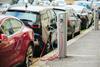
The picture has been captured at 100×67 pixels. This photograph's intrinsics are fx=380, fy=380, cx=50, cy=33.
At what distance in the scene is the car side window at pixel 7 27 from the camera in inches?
361

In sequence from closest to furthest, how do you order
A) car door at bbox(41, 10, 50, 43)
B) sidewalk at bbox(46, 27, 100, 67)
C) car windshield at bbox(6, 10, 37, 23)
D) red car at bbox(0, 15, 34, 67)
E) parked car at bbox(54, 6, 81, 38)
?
red car at bbox(0, 15, 34, 67) → sidewalk at bbox(46, 27, 100, 67) → car windshield at bbox(6, 10, 37, 23) → car door at bbox(41, 10, 50, 43) → parked car at bbox(54, 6, 81, 38)

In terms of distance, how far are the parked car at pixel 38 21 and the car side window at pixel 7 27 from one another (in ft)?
9.53

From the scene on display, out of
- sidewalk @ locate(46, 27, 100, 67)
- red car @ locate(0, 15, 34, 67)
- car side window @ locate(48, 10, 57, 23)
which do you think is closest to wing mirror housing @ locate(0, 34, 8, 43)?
red car @ locate(0, 15, 34, 67)

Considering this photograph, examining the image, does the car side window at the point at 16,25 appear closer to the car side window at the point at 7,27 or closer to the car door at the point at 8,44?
the car side window at the point at 7,27

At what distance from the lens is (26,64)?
1045 cm

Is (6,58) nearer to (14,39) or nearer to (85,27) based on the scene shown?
(14,39)

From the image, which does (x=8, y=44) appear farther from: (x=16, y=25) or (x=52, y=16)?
(x=52, y=16)

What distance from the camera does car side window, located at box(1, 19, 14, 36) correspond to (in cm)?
918

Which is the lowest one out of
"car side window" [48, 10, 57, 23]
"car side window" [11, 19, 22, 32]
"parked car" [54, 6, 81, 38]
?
"parked car" [54, 6, 81, 38]

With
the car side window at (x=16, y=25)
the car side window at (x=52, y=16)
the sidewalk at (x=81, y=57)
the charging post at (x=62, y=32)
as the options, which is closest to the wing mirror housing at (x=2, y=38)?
the car side window at (x=16, y=25)

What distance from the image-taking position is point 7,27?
9461 millimetres

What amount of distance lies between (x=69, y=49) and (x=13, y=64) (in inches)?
187

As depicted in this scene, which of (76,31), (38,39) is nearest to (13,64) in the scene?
(38,39)

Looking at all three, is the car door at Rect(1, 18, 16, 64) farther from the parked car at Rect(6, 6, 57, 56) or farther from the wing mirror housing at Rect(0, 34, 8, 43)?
the parked car at Rect(6, 6, 57, 56)
